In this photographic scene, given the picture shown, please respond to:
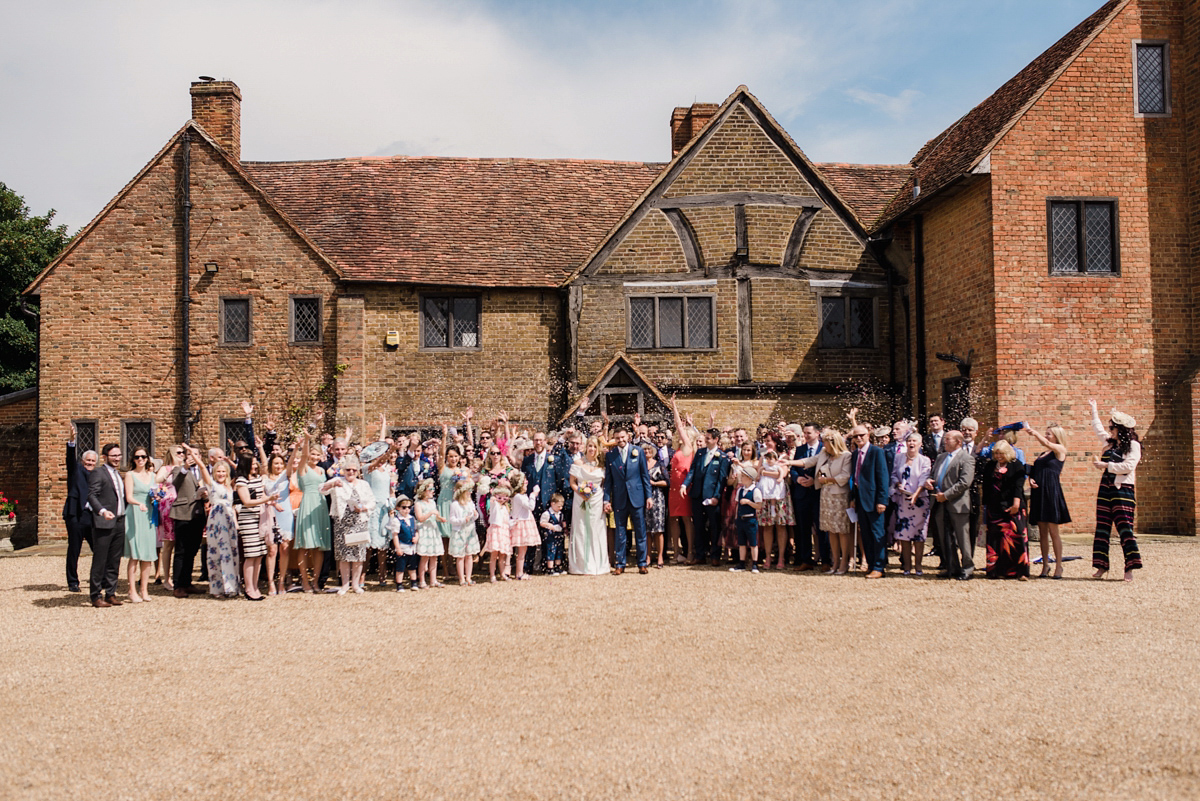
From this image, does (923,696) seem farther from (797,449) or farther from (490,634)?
(797,449)

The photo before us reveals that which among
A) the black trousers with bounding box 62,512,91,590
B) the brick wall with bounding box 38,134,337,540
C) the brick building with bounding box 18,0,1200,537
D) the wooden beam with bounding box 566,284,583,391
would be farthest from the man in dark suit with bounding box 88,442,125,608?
the wooden beam with bounding box 566,284,583,391

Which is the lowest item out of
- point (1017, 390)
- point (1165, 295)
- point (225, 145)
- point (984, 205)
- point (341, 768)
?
point (341, 768)

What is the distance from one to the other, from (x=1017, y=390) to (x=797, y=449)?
517 cm

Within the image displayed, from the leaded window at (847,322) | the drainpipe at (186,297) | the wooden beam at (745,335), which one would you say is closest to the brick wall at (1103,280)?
the leaded window at (847,322)

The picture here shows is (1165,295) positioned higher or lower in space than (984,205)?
lower

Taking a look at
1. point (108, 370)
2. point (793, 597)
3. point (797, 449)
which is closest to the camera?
point (793, 597)

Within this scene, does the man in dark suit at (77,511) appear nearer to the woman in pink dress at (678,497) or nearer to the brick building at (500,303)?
the woman in pink dress at (678,497)

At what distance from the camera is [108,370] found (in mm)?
19156

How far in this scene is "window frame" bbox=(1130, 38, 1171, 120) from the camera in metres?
15.4

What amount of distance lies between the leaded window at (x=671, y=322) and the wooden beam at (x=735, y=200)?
1.97 meters

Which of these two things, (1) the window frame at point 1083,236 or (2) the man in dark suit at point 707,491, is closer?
(2) the man in dark suit at point 707,491

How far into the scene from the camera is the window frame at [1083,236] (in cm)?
1515

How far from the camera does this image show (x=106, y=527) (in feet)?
33.4

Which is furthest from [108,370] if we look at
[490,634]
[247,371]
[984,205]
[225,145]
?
[984,205]
